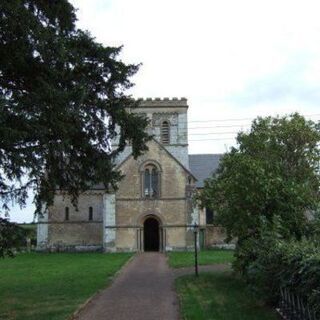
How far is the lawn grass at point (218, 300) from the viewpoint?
14781mm

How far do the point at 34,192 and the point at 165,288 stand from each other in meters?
6.93

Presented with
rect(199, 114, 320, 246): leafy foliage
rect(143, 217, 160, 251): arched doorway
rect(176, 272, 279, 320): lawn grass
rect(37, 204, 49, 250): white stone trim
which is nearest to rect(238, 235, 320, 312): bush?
rect(176, 272, 279, 320): lawn grass

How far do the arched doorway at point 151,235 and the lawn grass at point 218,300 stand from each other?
3219 centimetres

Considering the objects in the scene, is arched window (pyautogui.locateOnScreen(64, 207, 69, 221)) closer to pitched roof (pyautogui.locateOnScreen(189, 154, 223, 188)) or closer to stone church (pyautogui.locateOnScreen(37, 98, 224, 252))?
stone church (pyautogui.locateOnScreen(37, 98, 224, 252))

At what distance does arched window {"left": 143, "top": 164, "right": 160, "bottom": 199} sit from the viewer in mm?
56500

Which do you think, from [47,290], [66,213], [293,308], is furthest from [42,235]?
[293,308]

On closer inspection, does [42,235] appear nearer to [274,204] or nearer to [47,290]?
[47,290]

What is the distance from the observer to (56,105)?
16.0m

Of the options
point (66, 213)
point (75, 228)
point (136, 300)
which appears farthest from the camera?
point (66, 213)

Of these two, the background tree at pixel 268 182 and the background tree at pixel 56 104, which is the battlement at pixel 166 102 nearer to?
the background tree at pixel 268 182

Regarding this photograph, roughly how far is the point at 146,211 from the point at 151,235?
156 inches

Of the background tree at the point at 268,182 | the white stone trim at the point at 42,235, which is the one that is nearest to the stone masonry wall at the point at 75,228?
the white stone trim at the point at 42,235

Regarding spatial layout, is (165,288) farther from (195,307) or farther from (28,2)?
(28,2)

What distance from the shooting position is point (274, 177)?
22.3m
